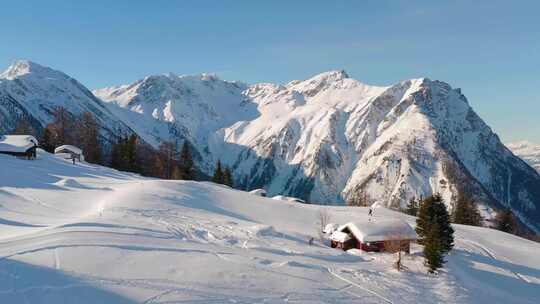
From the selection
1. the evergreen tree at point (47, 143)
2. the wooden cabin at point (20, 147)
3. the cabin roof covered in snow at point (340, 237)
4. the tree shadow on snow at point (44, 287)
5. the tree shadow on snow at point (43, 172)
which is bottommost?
the tree shadow on snow at point (44, 287)

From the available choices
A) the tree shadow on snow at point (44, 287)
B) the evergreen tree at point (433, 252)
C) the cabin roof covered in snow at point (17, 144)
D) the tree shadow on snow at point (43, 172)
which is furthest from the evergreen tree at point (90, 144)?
the tree shadow on snow at point (44, 287)

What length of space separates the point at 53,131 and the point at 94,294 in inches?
4154

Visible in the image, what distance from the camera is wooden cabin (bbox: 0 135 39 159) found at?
85.2 m

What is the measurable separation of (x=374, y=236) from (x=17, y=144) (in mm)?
66829

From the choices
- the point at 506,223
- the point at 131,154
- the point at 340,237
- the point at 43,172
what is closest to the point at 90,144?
the point at 131,154

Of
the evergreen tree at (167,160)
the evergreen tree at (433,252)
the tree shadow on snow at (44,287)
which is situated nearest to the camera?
the tree shadow on snow at (44,287)

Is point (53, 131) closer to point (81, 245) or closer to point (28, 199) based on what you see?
point (28, 199)

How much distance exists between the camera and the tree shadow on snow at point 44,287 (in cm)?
2248

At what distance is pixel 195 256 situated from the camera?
3253 cm

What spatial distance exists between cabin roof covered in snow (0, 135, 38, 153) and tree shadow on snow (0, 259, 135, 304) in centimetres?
6623

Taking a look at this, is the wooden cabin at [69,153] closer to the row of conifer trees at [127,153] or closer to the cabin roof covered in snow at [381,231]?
the row of conifer trees at [127,153]

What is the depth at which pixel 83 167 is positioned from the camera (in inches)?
3322

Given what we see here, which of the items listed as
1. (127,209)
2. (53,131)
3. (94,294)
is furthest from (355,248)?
(53,131)

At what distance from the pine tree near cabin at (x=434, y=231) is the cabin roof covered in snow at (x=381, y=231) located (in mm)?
1493
